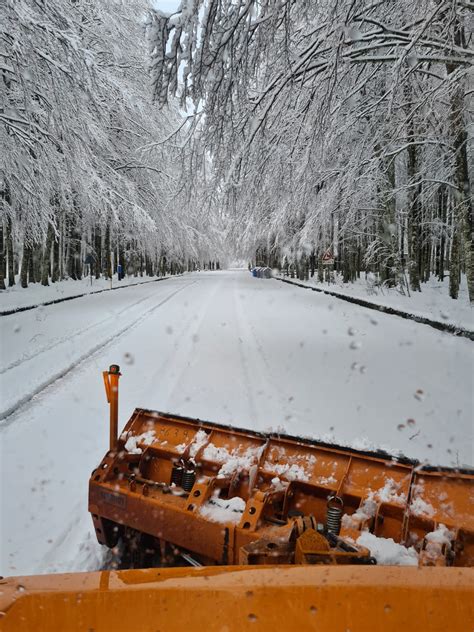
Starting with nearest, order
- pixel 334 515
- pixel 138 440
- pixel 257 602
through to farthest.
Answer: pixel 257 602, pixel 334 515, pixel 138 440

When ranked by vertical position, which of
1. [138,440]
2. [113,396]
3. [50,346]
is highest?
[113,396]

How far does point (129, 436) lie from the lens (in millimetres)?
3363

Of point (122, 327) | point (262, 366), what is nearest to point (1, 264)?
point (122, 327)

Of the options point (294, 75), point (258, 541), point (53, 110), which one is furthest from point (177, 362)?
point (258, 541)

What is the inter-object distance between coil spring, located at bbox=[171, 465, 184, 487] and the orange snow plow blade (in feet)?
4.32

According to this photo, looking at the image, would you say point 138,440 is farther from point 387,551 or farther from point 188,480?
point 387,551

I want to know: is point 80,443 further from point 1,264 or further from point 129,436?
point 1,264

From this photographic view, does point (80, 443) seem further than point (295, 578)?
Yes

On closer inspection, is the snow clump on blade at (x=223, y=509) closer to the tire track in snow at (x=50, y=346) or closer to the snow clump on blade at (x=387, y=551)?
the snow clump on blade at (x=387, y=551)

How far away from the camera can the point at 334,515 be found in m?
2.48

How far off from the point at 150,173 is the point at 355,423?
24534 millimetres

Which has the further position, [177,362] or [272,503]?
[177,362]

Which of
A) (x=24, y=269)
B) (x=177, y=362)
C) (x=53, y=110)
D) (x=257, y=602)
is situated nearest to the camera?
(x=257, y=602)

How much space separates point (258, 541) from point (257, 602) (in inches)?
26.7
